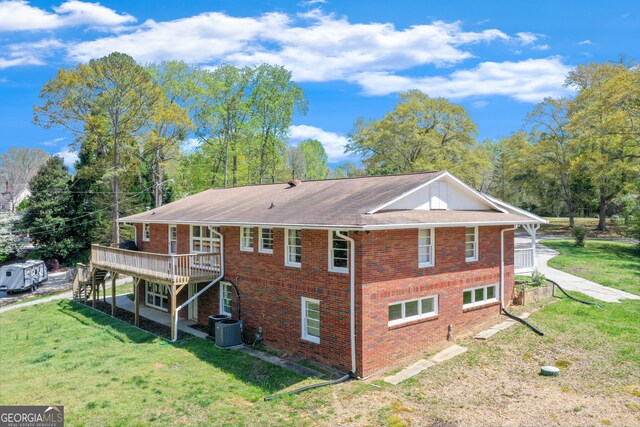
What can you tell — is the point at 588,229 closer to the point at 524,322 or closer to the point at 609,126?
the point at 609,126

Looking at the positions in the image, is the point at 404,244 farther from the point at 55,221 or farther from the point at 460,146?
the point at 55,221

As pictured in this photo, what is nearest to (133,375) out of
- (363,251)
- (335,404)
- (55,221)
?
(335,404)

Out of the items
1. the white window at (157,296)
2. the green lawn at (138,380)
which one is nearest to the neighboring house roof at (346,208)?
the white window at (157,296)

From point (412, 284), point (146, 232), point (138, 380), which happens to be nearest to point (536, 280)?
point (412, 284)

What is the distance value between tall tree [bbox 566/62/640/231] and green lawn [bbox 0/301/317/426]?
2969cm

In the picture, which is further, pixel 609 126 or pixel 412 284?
pixel 609 126

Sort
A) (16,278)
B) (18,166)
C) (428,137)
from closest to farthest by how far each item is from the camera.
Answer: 1. (16,278)
2. (428,137)
3. (18,166)

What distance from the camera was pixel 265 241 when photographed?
1520 cm

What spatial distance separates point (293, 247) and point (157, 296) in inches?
444

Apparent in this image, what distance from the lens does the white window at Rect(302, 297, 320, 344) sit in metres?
13.3

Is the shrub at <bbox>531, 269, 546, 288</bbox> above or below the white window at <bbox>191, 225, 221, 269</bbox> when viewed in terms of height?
below

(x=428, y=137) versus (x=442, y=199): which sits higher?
(x=428, y=137)

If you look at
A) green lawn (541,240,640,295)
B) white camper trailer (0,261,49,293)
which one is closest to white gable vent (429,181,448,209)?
green lawn (541,240,640,295)

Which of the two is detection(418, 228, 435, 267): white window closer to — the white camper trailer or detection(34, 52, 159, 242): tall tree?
detection(34, 52, 159, 242): tall tree
